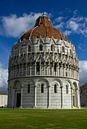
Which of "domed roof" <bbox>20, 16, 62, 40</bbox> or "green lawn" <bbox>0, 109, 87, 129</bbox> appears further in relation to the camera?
"domed roof" <bbox>20, 16, 62, 40</bbox>

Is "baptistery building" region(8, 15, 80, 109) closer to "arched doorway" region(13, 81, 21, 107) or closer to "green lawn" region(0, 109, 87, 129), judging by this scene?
"arched doorway" region(13, 81, 21, 107)

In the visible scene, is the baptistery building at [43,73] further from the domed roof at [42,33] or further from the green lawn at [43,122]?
the green lawn at [43,122]

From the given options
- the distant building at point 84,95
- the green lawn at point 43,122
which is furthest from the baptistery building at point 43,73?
the distant building at point 84,95

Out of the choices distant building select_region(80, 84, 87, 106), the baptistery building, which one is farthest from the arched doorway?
distant building select_region(80, 84, 87, 106)

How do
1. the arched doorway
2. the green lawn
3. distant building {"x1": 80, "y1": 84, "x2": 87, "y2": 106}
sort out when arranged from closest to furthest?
the green lawn
the arched doorway
distant building {"x1": 80, "y1": 84, "x2": 87, "y2": 106}

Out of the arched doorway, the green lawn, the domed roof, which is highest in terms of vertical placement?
the domed roof

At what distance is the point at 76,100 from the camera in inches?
3307

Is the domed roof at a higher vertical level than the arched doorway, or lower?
higher

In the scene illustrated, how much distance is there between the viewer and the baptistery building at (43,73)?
7506 centimetres

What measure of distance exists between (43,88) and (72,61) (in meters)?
14.3

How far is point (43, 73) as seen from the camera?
7544 cm

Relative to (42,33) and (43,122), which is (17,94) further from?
(43,122)

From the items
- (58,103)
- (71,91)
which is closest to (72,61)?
(71,91)

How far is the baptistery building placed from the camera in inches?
2955
